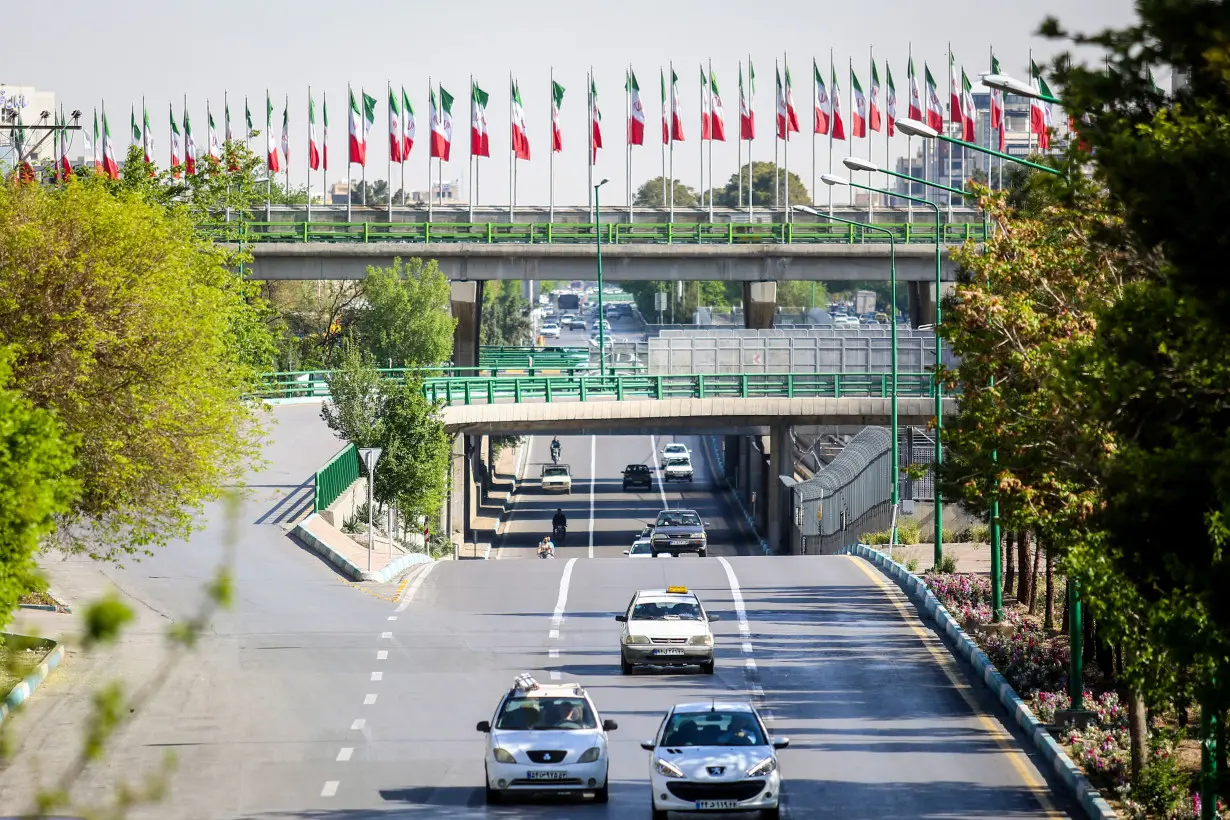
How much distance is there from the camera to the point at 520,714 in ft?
67.6

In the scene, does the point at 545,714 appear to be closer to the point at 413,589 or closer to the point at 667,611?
the point at 667,611

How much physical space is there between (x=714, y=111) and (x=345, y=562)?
49.3 meters

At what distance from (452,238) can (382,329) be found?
5.56 m

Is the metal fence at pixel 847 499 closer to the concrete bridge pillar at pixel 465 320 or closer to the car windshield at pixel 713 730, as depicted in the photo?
the concrete bridge pillar at pixel 465 320

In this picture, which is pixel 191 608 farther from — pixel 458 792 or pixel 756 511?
pixel 756 511

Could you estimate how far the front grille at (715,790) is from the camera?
61.3 feet

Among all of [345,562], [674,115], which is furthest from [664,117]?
[345,562]

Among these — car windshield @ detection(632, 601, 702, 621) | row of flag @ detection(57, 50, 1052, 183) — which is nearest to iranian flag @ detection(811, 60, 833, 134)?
row of flag @ detection(57, 50, 1052, 183)

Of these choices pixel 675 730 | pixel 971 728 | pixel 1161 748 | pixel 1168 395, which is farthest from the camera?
pixel 971 728

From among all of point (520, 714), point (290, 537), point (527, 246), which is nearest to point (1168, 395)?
point (520, 714)

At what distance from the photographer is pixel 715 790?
736 inches

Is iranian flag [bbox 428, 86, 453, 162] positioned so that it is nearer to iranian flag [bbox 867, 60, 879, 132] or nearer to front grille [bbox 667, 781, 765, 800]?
iranian flag [bbox 867, 60, 879, 132]

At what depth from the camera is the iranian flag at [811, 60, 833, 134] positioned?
8238cm

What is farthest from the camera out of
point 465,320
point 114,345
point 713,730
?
point 465,320
